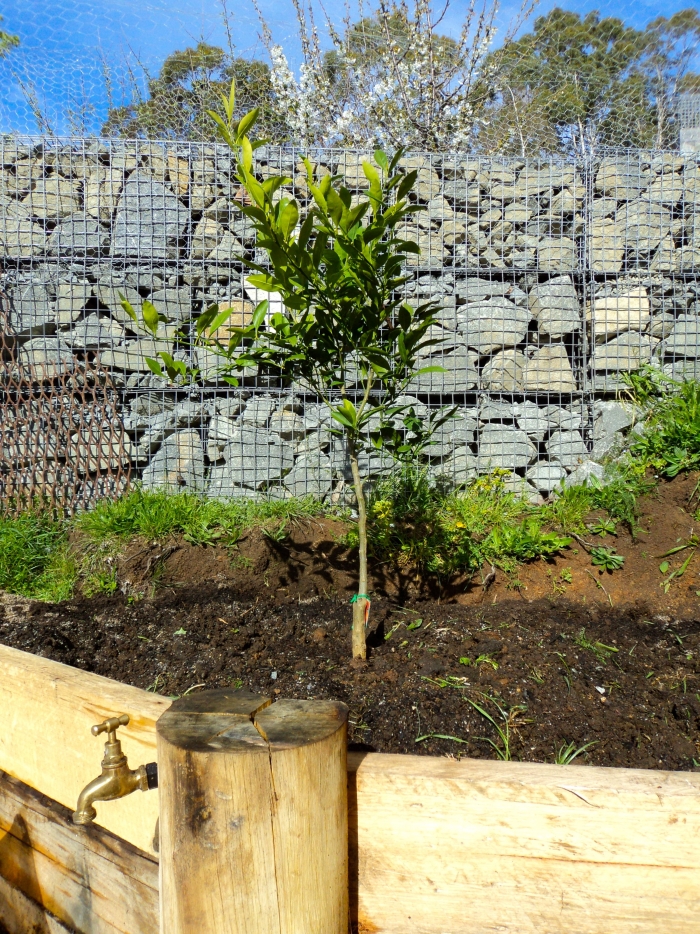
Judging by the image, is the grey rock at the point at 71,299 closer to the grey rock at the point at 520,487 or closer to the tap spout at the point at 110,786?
the grey rock at the point at 520,487

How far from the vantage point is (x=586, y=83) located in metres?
5.47

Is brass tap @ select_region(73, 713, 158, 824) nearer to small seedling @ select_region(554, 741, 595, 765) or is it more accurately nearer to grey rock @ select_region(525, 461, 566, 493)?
small seedling @ select_region(554, 741, 595, 765)

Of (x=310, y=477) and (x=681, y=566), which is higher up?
(x=310, y=477)

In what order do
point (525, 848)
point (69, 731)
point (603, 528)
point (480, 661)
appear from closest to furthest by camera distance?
1. point (525, 848)
2. point (69, 731)
3. point (480, 661)
4. point (603, 528)

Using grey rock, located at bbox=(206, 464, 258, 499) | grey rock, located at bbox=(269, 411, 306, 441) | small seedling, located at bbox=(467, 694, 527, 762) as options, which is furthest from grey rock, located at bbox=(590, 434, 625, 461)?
small seedling, located at bbox=(467, 694, 527, 762)

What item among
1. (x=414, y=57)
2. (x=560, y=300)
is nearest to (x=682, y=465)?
(x=560, y=300)

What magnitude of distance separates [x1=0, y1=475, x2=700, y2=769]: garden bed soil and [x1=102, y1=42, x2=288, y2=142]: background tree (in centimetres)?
392

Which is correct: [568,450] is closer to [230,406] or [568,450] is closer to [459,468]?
[459,468]

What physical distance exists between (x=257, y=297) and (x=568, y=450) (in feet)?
7.09

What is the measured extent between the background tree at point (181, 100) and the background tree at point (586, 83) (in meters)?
2.02

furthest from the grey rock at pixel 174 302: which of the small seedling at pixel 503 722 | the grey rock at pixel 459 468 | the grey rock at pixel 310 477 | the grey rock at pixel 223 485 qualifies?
the small seedling at pixel 503 722

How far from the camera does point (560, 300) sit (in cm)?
427

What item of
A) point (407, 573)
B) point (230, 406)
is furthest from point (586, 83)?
point (407, 573)

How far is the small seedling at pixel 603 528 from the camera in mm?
3408
